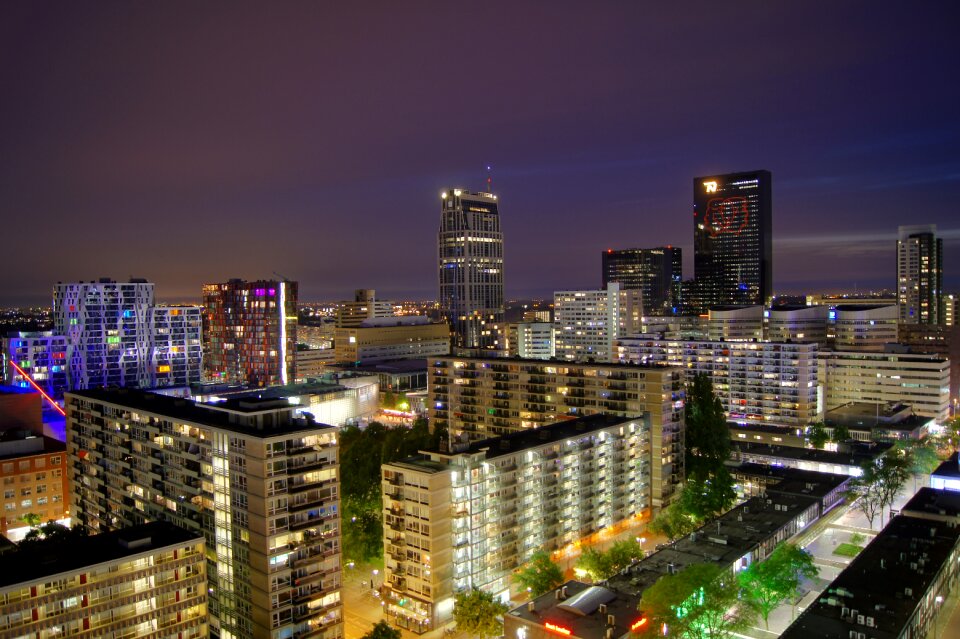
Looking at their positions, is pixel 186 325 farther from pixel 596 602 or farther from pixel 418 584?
pixel 596 602

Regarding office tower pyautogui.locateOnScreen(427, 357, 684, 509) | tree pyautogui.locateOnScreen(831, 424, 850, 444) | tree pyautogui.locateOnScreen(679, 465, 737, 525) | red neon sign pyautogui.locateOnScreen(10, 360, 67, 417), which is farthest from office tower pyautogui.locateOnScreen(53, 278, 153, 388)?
tree pyautogui.locateOnScreen(831, 424, 850, 444)

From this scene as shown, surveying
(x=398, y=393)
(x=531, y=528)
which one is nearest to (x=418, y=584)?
(x=531, y=528)

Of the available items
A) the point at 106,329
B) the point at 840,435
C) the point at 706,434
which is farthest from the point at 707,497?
the point at 106,329

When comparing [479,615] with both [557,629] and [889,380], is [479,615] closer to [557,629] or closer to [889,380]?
[557,629]

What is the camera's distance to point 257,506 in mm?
37812

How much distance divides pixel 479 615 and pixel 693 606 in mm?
12732

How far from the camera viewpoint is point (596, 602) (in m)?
39.1

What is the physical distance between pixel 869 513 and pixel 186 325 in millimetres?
107212

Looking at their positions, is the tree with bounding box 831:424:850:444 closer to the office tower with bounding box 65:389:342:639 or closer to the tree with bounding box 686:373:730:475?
the tree with bounding box 686:373:730:475

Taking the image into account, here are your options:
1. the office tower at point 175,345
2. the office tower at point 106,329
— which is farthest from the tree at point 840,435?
the office tower at point 106,329

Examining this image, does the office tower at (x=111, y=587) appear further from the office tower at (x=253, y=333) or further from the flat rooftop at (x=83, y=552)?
the office tower at (x=253, y=333)

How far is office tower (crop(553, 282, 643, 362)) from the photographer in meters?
164

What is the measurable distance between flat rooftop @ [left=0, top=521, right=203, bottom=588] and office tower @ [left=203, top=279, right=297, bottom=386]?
358 ft

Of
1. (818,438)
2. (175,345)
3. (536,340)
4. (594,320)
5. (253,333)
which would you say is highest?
(594,320)
